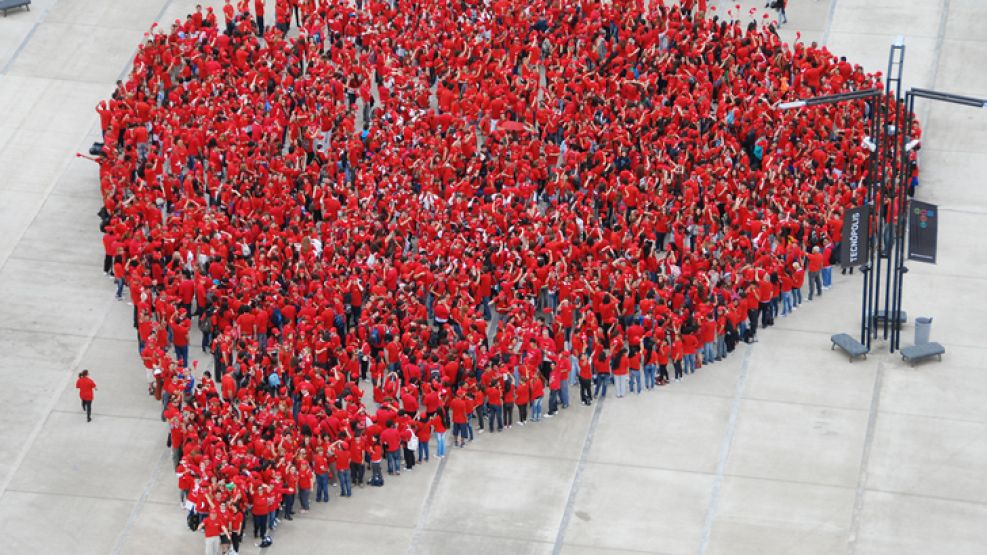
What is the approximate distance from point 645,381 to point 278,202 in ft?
29.5

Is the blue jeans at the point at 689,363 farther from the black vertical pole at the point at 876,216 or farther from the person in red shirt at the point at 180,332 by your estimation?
the person in red shirt at the point at 180,332

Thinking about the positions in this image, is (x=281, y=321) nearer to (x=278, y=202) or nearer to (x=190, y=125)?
(x=278, y=202)

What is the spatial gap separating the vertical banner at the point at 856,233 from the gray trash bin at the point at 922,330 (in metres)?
1.67

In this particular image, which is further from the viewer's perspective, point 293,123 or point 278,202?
point 293,123

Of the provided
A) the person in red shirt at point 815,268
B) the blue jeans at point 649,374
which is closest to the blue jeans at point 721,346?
the blue jeans at point 649,374

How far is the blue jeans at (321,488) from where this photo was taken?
40.5m

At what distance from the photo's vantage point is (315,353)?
4278 centimetres

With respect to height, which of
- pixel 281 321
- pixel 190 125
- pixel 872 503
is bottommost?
pixel 872 503

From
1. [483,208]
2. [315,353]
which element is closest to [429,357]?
[315,353]

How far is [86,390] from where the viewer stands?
4259cm

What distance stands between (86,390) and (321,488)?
532 cm

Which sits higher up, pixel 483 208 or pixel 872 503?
pixel 483 208

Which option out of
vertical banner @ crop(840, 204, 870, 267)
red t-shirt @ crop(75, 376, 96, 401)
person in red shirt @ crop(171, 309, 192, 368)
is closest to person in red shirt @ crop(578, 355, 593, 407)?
vertical banner @ crop(840, 204, 870, 267)

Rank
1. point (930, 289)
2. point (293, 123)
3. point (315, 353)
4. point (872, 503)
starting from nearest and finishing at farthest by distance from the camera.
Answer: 1. point (872, 503)
2. point (315, 353)
3. point (930, 289)
4. point (293, 123)
